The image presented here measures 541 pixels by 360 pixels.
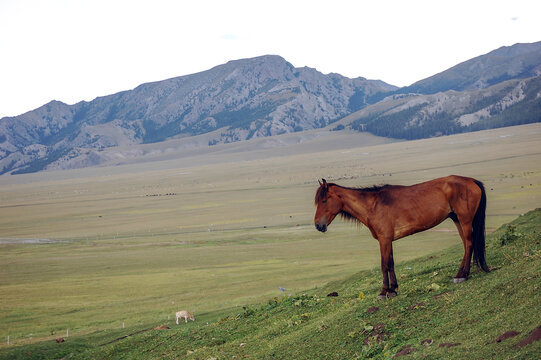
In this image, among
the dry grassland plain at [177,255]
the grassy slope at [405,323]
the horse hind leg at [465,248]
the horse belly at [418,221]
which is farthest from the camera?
the dry grassland plain at [177,255]

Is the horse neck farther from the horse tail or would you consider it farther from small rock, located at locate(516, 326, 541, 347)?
small rock, located at locate(516, 326, 541, 347)

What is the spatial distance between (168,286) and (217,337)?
105 feet

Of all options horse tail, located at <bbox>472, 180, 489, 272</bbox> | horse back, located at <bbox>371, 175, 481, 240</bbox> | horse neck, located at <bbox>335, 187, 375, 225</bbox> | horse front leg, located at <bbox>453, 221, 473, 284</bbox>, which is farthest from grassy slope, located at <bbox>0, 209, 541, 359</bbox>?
horse neck, located at <bbox>335, 187, 375, 225</bbox>

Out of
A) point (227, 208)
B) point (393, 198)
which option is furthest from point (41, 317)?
point (227, 208)

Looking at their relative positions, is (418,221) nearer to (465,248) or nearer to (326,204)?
(465,248)

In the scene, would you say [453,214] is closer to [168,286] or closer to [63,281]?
[168,286]

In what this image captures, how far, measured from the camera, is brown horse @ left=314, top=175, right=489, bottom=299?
552 inches

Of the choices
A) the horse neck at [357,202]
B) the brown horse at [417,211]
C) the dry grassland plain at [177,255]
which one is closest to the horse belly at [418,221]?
the brown horse at [417,211]

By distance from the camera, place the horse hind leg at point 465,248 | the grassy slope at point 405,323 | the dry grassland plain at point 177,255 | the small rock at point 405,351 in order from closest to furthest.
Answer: the grassy slope at point 405,323 < the small rock at point 405,351 < the horse hind leg at point 465,248 < the dry grassland plain at point 177,255

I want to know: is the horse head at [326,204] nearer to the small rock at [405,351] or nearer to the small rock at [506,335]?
the small rock at [405,351]

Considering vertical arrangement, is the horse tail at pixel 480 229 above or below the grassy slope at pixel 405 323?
above

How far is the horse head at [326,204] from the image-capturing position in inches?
578

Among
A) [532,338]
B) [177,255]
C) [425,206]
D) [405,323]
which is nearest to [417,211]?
[425,206]

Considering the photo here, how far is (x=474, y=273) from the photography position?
14.6m
